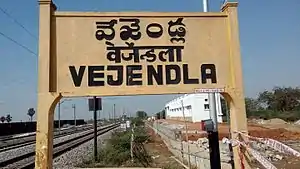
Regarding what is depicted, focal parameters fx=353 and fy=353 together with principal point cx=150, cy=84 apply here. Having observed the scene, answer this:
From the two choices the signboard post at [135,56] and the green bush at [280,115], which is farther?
the green bush at [280,115]

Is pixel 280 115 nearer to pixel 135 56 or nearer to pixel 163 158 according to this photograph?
pixel 163 158

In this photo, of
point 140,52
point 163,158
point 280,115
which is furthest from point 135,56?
point 280,115

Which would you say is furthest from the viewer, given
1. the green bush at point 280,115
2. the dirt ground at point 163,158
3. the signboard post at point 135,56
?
the green bush at point 280,115

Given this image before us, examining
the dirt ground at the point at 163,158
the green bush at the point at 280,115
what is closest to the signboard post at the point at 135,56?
the dirt ground at the point at 163,158

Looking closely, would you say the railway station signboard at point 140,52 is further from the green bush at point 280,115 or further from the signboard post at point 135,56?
the green bush at point 280,115

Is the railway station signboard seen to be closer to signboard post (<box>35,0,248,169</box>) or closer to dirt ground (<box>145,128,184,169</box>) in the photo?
signboard post (<box>35,0,248,169</box>)

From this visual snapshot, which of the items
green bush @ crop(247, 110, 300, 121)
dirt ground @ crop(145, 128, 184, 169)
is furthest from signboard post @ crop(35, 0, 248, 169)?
green bush @ crop(247, 110, 300, 121)

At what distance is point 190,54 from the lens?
5.47 m

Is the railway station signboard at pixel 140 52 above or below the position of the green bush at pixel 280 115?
above

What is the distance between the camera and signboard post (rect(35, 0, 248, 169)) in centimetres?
514

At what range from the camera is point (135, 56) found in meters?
5.35

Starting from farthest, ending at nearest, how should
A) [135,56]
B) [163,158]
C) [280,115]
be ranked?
[280,115] → [163,158] → [135,56]

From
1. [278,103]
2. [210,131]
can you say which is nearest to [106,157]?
[210,131]

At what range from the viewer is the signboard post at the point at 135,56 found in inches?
203
